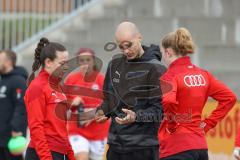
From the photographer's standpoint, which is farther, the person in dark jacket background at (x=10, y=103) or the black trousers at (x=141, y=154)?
the person in dark jacket background at (x=10, y=103)

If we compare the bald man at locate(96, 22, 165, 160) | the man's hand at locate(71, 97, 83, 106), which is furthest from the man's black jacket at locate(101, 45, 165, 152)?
the man's hand at locate(71, 97, 83, 106)

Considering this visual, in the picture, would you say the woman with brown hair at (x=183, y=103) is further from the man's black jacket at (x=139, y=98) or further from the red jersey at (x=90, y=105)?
the red jersey at (x=90, y=105)

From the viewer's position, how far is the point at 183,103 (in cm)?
809

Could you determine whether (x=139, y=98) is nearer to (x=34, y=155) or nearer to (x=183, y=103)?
(x=183, y=103)

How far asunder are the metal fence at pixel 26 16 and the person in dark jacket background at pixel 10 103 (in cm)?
572

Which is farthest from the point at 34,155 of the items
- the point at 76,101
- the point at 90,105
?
the point at 90,105

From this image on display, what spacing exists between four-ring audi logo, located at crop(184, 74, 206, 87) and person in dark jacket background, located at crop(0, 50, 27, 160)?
16.6 ft

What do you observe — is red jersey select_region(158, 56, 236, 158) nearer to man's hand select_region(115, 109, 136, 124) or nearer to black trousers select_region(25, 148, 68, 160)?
man's hand select_region(115, 109, 136, 124)

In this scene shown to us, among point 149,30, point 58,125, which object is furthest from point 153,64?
point 149,30

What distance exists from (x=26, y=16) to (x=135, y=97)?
10.7 meters

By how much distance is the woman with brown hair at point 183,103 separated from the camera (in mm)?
8078

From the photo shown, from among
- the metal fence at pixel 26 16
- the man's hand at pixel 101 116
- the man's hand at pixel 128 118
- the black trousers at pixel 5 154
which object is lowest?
the black trousers at pixel 5 154

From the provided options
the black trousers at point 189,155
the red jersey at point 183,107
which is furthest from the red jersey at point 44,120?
the black trousers at point 189,155

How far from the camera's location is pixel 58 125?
28.0ft
